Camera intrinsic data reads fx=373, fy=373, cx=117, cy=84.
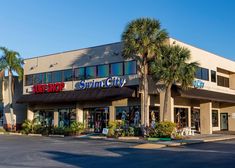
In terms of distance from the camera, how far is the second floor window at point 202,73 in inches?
1449

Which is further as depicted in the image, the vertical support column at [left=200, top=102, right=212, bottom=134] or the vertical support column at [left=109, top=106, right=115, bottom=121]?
the vertical support column at [left=200, top=102, right=212, bottom=134]

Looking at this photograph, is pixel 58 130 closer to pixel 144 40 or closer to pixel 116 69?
pixel 116 69

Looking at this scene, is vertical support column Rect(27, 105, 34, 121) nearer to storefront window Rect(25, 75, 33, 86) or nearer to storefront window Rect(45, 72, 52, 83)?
storefront window Rect(25, 75, 33, 86)

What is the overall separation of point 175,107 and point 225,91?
8566 mm

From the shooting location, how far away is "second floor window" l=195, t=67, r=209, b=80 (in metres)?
36.8

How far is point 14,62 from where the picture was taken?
144 feet

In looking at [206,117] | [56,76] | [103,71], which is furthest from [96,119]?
[206,117]

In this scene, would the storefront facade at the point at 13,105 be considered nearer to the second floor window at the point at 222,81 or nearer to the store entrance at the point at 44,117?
the store entrance at the point at 44,117

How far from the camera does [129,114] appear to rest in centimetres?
3634

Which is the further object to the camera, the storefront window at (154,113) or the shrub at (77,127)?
the shrub at (77,127)

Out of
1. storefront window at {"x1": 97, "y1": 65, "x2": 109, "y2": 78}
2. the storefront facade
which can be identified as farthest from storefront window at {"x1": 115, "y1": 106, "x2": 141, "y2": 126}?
the storefront facade

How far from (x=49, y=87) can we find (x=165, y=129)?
16.1 m

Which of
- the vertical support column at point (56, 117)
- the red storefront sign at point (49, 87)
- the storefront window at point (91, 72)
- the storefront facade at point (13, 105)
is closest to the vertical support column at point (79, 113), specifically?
the red storefront sign at point (49, 87)

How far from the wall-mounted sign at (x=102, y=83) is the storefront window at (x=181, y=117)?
22.1 feet
